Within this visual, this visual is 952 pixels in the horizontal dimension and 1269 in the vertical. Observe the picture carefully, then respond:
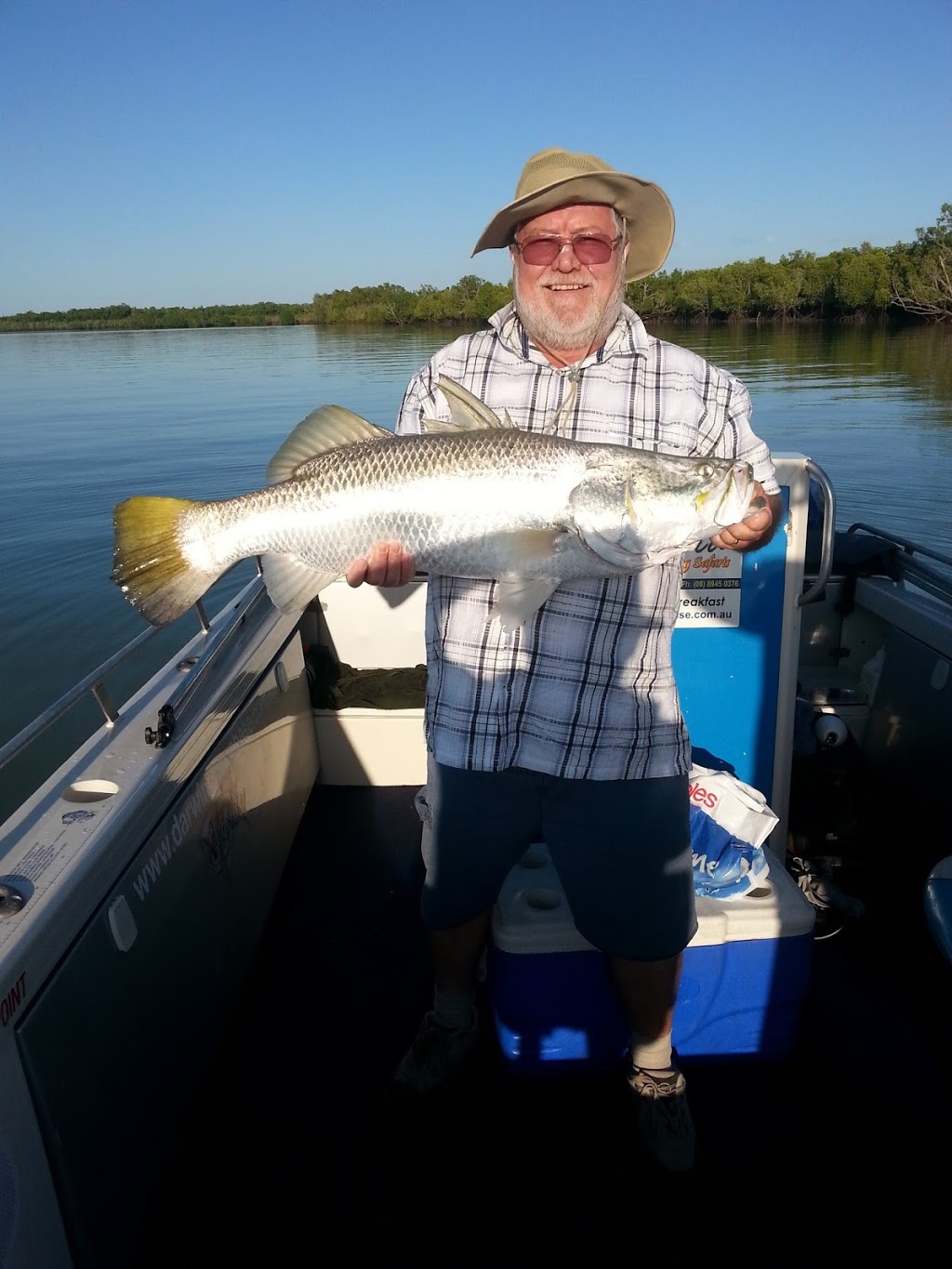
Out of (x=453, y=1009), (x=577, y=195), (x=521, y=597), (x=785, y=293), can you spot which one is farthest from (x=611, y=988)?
(x=785, y=293)

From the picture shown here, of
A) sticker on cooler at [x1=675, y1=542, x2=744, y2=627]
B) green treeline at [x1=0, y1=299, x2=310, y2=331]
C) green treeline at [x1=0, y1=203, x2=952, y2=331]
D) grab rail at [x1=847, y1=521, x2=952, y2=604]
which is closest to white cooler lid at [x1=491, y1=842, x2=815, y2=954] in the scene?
sticker on cooler at [x1=675, y1=542, x2=744, y2=627]

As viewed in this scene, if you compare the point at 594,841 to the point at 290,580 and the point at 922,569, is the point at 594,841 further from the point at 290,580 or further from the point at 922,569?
the point at 922,569

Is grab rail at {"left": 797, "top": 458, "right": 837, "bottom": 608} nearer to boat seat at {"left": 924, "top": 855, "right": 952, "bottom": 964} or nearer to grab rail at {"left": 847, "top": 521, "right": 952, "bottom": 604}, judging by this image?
grab rail at {"left": 847, "top": 521, "right": 952, "bottom": 604}

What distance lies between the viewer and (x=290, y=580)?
94.7 inches

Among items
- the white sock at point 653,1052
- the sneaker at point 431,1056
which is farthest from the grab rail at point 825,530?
the sneaker at point 431,1056

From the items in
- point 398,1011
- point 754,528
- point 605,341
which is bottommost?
point 398,1011

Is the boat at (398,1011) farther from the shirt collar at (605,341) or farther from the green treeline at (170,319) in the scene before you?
the green treeline at (170,319)

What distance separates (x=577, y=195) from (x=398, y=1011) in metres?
2.91

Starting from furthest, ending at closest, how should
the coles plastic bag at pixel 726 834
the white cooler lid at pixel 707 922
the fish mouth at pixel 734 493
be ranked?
the coles plastic bag at pixel 726 834 < the white cooler lid at pixel 707 922 < the fish mouth at pixel 734 493

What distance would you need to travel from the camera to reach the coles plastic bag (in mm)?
2539

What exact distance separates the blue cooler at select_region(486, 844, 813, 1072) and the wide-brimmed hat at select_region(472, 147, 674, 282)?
2.05 m

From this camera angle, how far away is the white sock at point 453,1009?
260cm

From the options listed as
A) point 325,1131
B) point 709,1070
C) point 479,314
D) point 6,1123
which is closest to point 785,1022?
point 709,1070

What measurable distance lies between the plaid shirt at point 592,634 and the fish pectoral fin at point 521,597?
0.24ft
